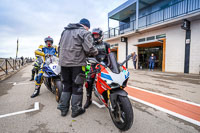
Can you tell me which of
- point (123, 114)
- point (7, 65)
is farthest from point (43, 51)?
point (7, 65)

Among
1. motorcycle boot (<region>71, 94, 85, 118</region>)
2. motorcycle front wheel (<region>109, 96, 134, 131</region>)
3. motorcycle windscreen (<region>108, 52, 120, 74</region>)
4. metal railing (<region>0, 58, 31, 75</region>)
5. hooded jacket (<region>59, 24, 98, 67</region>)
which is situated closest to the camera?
motorcycle front wheel (<region>109, 96, 134, 131</region>)

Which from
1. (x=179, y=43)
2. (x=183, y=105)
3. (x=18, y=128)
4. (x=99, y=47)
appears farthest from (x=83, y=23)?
(x=179, y=43)

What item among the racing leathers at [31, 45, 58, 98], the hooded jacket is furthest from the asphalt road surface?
the hooded jacket

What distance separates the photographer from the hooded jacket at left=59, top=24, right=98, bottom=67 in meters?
2.12

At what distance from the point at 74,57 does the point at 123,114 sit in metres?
1.34

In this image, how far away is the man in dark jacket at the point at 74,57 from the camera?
2.13 metres

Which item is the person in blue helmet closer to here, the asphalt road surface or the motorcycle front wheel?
the asphalt road surface

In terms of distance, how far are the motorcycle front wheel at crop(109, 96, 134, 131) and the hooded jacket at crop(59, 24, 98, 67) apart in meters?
1.04

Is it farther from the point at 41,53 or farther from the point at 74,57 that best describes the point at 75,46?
the point at 41,53

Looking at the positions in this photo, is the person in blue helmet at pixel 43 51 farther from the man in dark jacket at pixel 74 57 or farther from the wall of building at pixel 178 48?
the wall of building at pixel 178 48

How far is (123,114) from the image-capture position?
1.71 m

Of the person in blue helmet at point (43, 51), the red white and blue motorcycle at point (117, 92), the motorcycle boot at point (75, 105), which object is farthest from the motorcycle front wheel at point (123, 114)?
the person in blue helmet at point (43, 51)

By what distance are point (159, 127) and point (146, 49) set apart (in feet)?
45.0

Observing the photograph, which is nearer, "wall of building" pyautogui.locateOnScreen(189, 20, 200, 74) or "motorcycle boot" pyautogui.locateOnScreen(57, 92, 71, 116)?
"motorcycle boot" pyautogui.locateOnScreen(57, 92, 71, 116)
